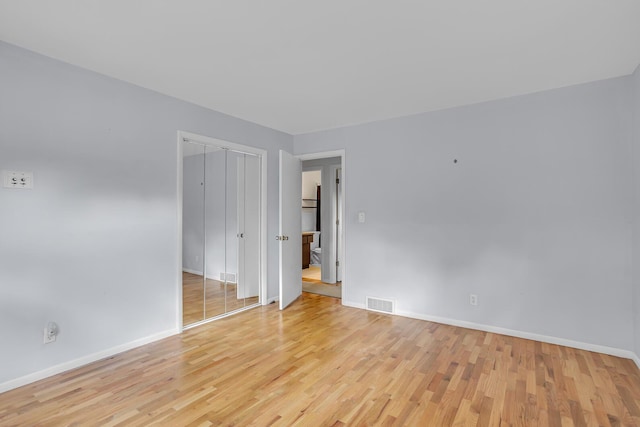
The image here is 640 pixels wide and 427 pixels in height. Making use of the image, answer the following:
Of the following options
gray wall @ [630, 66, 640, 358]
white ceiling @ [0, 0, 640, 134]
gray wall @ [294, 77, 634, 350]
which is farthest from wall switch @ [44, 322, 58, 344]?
gray wall @ [630, 66, 640, 358]

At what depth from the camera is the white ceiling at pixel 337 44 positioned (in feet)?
6.08

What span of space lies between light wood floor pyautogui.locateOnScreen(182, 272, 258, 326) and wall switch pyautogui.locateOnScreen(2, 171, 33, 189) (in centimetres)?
148

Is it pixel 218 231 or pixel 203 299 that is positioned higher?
pixel 218 231

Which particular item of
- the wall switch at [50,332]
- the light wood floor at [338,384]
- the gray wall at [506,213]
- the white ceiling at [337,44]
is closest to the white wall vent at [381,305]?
the gray wall at [506,213]

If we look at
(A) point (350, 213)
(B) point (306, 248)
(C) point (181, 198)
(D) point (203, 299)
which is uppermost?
(C) point (181, 198)

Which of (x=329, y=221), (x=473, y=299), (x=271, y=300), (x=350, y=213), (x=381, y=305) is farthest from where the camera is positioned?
(x=329, y=221)

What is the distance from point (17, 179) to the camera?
2.28m

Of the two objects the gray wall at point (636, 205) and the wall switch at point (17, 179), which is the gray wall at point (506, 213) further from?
the wall switch at point (17, 179)

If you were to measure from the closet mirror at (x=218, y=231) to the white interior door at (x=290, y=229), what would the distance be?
0.37 metres

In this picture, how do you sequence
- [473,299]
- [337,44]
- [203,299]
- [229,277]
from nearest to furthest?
[337,44], [473,299], [203,299], [229,277]

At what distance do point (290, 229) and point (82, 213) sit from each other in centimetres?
234

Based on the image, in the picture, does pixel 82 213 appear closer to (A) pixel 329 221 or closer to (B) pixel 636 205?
Result: (A) pixel 329 221

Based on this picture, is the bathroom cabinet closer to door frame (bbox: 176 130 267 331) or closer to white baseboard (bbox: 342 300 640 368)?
door frame (bbox: 176 130 267 331)

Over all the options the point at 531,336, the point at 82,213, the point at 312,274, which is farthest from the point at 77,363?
the point at 312,274
